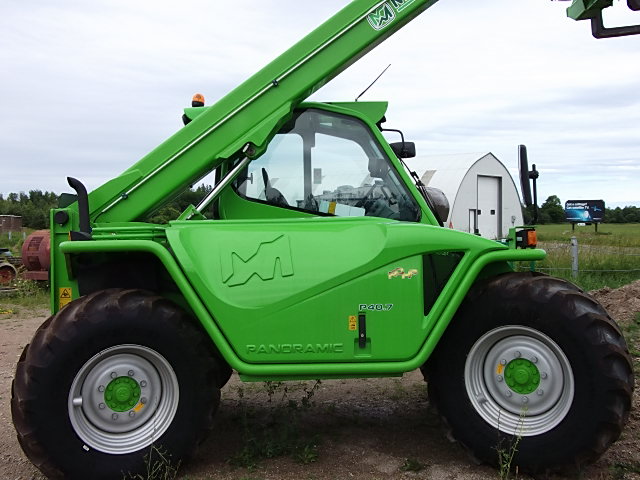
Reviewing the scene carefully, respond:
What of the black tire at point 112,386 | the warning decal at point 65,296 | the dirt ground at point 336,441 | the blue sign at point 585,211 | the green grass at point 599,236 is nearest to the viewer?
the black tire at point 112,386

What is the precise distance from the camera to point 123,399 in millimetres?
3859

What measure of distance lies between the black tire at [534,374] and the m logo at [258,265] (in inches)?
47.1

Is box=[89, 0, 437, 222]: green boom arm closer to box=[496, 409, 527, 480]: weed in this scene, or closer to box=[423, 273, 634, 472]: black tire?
box=[423, 273, 634, 472]: black tire

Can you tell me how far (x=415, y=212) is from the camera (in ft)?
15.1

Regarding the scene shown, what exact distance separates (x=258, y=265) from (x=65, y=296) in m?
1.48

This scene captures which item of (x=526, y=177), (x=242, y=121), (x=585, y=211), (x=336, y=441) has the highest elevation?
(x=242, y=121)

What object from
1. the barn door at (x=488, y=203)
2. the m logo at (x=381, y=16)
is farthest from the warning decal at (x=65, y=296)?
the barn door at (x=488, y=203)

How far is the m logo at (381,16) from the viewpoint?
15.2 feet

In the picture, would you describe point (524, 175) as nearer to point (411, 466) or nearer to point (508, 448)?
point (508, 448)

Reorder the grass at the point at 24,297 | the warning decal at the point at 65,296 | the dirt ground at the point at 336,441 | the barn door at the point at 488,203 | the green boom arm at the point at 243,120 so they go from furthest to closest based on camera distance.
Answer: the barn door at the point at 488,203 → the grass at the point at 24,297 → the green boom arm at the point at 243,120 → the warning decal at the point at 65,296 → the dirt ground at the point at 336,441

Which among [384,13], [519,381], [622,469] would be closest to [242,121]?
[384,13]

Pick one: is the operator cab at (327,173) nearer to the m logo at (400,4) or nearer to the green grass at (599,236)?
the m logo at (400,4)

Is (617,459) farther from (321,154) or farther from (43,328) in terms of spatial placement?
(43,328)

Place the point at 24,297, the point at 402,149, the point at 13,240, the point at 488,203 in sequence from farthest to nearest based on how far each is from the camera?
the point at 13,240
the point at 488,203
the point at 24,297
the point at 402,149
